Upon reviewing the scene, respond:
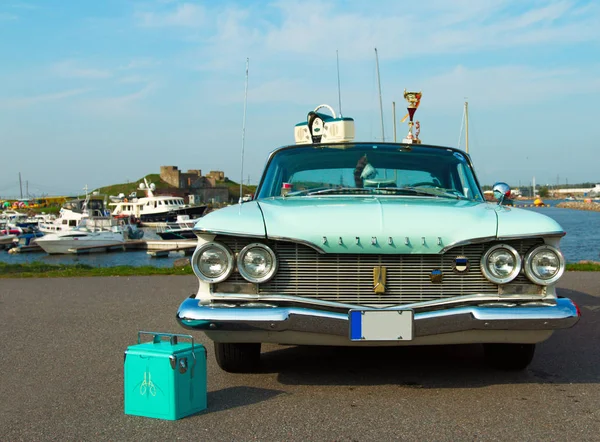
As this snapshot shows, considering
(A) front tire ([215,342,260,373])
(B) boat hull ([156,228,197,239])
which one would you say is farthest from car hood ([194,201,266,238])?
(B) boat hull ([156,228,197,239])

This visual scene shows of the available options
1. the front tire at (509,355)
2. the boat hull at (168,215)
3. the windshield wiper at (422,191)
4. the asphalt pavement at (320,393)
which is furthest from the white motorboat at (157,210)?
the front tire at (509,355)

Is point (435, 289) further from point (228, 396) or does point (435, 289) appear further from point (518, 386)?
point (228, 396)

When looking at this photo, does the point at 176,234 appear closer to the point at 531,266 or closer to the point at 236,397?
the point at 236,397

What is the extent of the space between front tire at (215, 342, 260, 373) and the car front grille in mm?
717

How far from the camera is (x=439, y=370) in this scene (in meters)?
5.06

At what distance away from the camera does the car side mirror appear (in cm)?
595

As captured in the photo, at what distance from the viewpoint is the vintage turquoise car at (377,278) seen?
4074 millimetres

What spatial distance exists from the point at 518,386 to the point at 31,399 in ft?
10.1

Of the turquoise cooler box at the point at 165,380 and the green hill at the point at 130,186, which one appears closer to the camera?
the turquoise cooler box at the point at 165,380

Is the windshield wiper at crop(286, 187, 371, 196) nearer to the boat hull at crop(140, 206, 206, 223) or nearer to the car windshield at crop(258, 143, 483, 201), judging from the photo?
the car windshield at crop(258, 143, 483, 201)

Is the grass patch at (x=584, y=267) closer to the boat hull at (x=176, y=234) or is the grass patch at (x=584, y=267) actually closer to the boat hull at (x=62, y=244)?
the boat hull at (x=62, y=244)

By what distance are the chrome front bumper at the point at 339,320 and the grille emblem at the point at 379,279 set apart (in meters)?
0.16

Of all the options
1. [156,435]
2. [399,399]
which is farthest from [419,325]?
[156,435]

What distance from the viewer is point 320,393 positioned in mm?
4426
